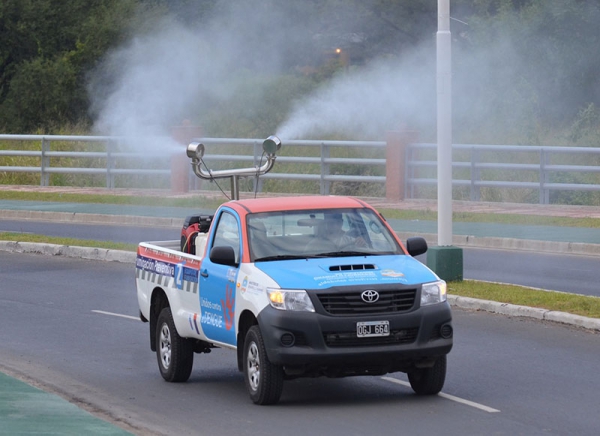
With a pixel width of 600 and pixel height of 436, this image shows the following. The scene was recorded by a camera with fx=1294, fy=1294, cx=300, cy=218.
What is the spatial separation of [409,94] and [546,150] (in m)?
23.0

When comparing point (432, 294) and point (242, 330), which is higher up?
point (432, 294)

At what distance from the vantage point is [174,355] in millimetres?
10930

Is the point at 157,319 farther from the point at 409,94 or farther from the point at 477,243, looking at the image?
the point at 409,94

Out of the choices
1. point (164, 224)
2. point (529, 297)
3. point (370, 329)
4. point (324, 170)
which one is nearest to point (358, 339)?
point (370, 329)

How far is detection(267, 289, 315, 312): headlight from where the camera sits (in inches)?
368

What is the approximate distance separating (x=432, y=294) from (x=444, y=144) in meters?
6.19

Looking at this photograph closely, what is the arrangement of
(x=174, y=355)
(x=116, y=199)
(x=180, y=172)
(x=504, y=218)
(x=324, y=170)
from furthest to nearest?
(x=180, y=172), (x=116, y=199), (x=324, y=170), (x=504, y=218), (x=174, y=355)

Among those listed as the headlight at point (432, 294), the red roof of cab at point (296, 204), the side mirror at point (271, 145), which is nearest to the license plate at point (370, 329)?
the headlight at point (432, 294)

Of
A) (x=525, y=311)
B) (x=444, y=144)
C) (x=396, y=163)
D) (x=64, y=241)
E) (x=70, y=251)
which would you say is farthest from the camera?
(x=396, y=163)

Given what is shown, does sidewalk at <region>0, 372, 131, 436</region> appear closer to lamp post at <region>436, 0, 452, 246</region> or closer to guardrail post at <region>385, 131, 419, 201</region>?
lamp post at <region>436, 0, 452, 246</region>

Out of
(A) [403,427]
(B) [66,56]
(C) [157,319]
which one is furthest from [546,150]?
(B) [66,56]

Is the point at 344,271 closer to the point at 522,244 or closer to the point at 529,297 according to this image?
the point at 529,297

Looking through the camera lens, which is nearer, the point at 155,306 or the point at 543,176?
the point at 155,306

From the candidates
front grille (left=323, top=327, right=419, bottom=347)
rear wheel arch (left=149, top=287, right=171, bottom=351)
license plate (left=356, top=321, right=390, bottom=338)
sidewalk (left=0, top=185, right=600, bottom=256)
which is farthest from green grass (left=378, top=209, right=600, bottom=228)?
license plate (left=356, top=321, right=390, bottom=338)
